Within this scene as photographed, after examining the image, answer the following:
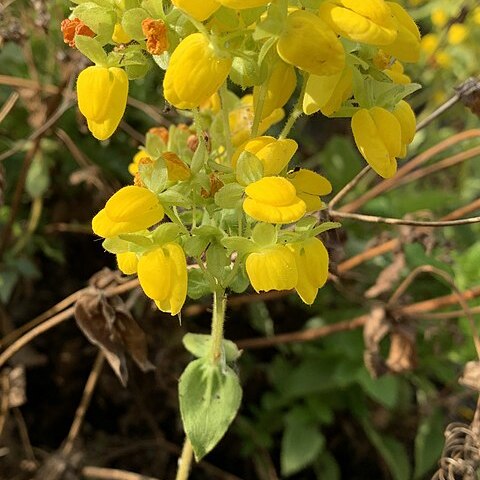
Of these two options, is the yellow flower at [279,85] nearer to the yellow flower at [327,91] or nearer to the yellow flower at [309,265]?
the yellow flower at [327,91]

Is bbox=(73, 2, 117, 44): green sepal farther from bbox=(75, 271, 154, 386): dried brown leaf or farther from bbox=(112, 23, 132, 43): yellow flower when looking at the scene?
bbox=(75, 271, 154, 386): dried brown leaf

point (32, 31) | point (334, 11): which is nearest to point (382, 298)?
point (32, 31)

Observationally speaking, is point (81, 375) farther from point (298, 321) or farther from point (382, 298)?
point (382, 298)

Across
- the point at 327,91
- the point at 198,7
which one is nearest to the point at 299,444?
the point at 327,91

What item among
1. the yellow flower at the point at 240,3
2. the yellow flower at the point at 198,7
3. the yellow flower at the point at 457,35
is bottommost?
the yellow flower at the point at 457,35

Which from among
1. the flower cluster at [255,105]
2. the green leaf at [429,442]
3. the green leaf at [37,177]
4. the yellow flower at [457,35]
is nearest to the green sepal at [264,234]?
the flower cluster at [255,105]
